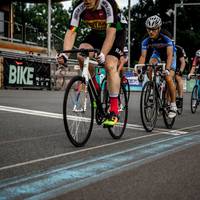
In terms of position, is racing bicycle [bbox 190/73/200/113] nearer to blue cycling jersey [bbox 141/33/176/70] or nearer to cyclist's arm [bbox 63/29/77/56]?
blue cycling jersey [bbox 141/33/176/70]

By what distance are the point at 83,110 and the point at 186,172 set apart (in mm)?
1905

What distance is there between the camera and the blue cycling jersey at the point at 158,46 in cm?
782

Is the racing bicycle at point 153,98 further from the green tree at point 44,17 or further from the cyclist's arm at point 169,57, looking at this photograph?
the green tree at point 44,17

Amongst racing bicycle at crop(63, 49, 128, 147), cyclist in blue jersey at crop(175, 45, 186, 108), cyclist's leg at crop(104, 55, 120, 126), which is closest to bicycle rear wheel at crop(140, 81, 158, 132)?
cyclist's leg at crop(104, 55, 120, 126)

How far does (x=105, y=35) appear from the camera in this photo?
6.07 metres

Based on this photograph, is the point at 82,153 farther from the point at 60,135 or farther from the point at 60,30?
the point at 60,30

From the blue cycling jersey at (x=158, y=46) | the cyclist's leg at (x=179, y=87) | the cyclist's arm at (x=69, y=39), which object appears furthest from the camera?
the cyclist's leg at (x=179, y=87)

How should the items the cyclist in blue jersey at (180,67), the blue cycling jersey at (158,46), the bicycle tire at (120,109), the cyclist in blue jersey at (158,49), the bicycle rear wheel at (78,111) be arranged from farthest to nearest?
the cyclist in blue jersey at (180,67)
the blue cycling jersey at (158,46)
the cyclist in blue jersey at (158,49)
the bicycle tire at (120,109)
the bicycle rear wheel at (78,111)

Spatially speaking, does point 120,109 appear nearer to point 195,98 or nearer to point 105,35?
point 105,35

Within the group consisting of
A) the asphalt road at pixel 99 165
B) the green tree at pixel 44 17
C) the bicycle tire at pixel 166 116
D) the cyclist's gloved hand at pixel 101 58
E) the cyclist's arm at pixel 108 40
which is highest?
the green tree at pixel 44 17

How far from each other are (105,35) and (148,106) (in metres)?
1.76

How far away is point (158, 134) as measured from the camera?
6.84 metres

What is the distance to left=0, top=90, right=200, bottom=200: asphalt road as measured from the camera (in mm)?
3248

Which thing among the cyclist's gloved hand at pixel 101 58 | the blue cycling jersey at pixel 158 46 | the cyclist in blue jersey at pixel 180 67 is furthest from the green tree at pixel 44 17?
the cyclist's gloved hand at pixel 101 58
